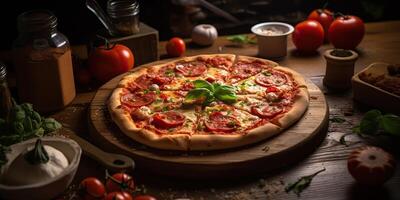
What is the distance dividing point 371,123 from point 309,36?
1163mm

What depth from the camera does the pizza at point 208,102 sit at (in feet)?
8.85

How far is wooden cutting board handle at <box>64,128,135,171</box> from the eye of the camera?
8.22ft

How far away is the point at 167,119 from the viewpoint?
2887 millimetres

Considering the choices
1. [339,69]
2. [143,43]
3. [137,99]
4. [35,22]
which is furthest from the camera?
[143,43]

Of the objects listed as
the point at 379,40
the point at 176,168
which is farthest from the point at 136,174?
the point at 379,40

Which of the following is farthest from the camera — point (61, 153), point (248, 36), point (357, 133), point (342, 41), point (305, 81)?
point (248, 36)

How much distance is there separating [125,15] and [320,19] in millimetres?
1412

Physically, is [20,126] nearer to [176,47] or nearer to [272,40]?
[176,47]

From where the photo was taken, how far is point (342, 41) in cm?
386

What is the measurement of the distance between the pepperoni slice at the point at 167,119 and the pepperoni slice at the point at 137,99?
0.65 feet

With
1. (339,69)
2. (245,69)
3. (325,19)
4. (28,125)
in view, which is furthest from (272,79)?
(28,125)

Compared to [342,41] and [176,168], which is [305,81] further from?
[176,168]

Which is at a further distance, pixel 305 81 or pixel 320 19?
pixel 320 19

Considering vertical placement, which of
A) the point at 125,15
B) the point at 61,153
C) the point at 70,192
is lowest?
the point at 70,192
